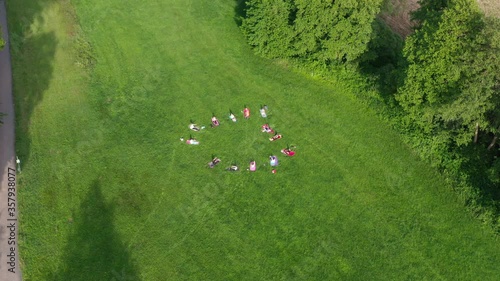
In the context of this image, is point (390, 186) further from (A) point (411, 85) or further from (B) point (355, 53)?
(B) point (355, 53)

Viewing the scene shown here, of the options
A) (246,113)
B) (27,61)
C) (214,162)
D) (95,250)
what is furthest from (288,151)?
(27,61)

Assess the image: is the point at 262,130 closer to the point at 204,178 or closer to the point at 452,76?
the point at 204,178

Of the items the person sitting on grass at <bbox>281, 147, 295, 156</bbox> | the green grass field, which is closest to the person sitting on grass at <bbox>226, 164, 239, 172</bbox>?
the green grass field

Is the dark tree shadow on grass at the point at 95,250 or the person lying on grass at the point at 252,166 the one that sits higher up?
the person lying on grass at the point at 252,166

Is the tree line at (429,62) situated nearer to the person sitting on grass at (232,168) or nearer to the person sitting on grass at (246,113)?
the person sitting on grass at (246,113)

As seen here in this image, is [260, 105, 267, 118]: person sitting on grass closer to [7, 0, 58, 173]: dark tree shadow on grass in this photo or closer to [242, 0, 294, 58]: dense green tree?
[242, 0, 294, 58]: dense green tree

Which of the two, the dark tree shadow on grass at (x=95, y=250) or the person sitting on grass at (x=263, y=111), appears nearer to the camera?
the dark tree shadow on grass at (x=95, y=250)

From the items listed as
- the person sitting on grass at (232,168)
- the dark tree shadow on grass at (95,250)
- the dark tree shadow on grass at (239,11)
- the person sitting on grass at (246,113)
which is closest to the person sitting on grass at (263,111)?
the person sitting on grass at (246,113)
